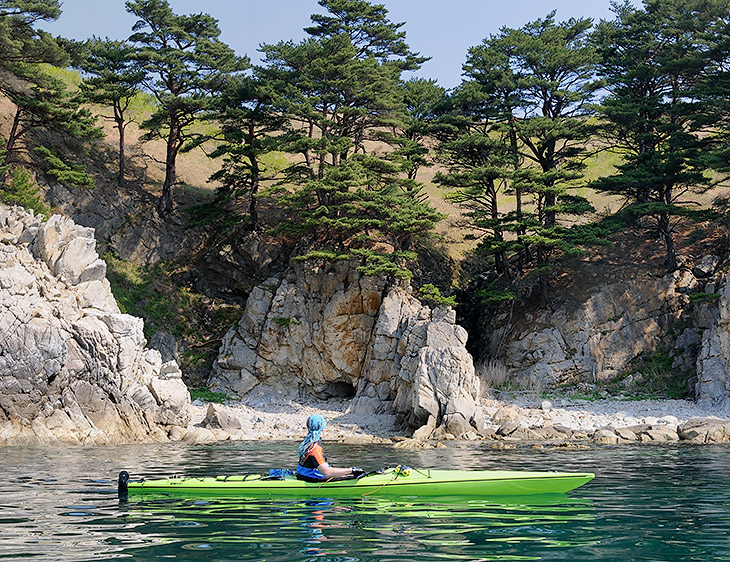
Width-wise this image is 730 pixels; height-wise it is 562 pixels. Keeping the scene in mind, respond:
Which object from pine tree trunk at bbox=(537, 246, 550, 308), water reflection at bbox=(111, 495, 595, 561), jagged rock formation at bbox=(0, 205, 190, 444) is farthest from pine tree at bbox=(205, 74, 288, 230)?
water reflection at bbox=(111, 495, 595, 561)

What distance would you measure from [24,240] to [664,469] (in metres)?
19.8

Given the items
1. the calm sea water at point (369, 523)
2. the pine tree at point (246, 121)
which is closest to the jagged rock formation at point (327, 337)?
the pine tree at point (246, 121)

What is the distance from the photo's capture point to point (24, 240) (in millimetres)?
23094

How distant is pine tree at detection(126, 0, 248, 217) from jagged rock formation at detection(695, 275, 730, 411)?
2299cm

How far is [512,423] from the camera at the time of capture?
22.7 meters

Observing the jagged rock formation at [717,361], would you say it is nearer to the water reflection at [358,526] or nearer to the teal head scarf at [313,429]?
the water reflection at [358,526]

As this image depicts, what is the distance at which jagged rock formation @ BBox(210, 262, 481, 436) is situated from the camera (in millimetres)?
27156

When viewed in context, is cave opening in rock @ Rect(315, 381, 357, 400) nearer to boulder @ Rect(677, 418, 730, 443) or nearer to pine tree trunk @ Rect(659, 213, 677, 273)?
boulder @ Rect(677, 418, 730, 443)

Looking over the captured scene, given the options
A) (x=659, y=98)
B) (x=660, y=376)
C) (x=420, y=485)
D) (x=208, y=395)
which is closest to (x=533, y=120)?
(x=659, y=98)

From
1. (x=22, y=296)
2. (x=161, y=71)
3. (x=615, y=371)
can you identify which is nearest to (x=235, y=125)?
(x=161, y=71)

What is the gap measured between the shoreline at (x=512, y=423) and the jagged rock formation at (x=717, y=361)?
0.63m

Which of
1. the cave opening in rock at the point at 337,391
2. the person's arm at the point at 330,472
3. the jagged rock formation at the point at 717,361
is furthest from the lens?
the cave opening in rock at the point at 337,391

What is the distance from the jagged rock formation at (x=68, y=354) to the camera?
2053cm

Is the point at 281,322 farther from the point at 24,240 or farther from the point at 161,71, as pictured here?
the point at 161,71
